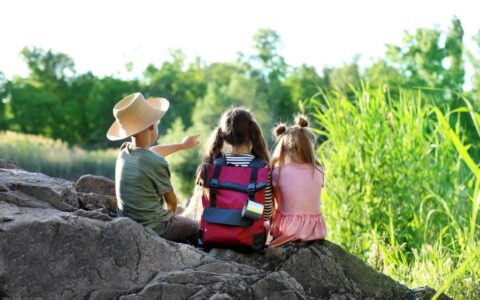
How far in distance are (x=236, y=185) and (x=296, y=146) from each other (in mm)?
525

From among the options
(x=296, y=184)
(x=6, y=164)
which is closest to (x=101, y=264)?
(x=296, y=184)

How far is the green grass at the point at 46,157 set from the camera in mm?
20859

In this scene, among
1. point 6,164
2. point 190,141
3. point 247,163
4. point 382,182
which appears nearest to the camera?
point 247,163

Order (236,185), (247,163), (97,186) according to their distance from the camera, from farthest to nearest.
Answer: (97,186)
(247,163)
(236,185)

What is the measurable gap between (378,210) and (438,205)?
0.55m

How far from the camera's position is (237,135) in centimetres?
470

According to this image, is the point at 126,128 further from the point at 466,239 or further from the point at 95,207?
the point at 466,239

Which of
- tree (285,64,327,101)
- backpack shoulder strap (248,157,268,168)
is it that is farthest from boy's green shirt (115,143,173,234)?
tree (285,64,327,101)

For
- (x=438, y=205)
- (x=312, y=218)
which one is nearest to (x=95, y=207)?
(x=312, y=218)

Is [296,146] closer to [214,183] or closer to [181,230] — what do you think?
[214,183]

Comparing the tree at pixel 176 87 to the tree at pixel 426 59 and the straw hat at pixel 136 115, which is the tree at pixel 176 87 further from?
the straw hat at pixel 136 115

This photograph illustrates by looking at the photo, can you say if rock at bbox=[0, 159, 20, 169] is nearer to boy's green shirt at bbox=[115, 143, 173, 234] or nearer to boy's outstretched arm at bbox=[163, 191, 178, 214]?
boy's green shirt at bbox=[115, 143, 173, 234]

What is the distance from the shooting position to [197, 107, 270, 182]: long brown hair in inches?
185

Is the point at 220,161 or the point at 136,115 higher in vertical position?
the point at 136,115
